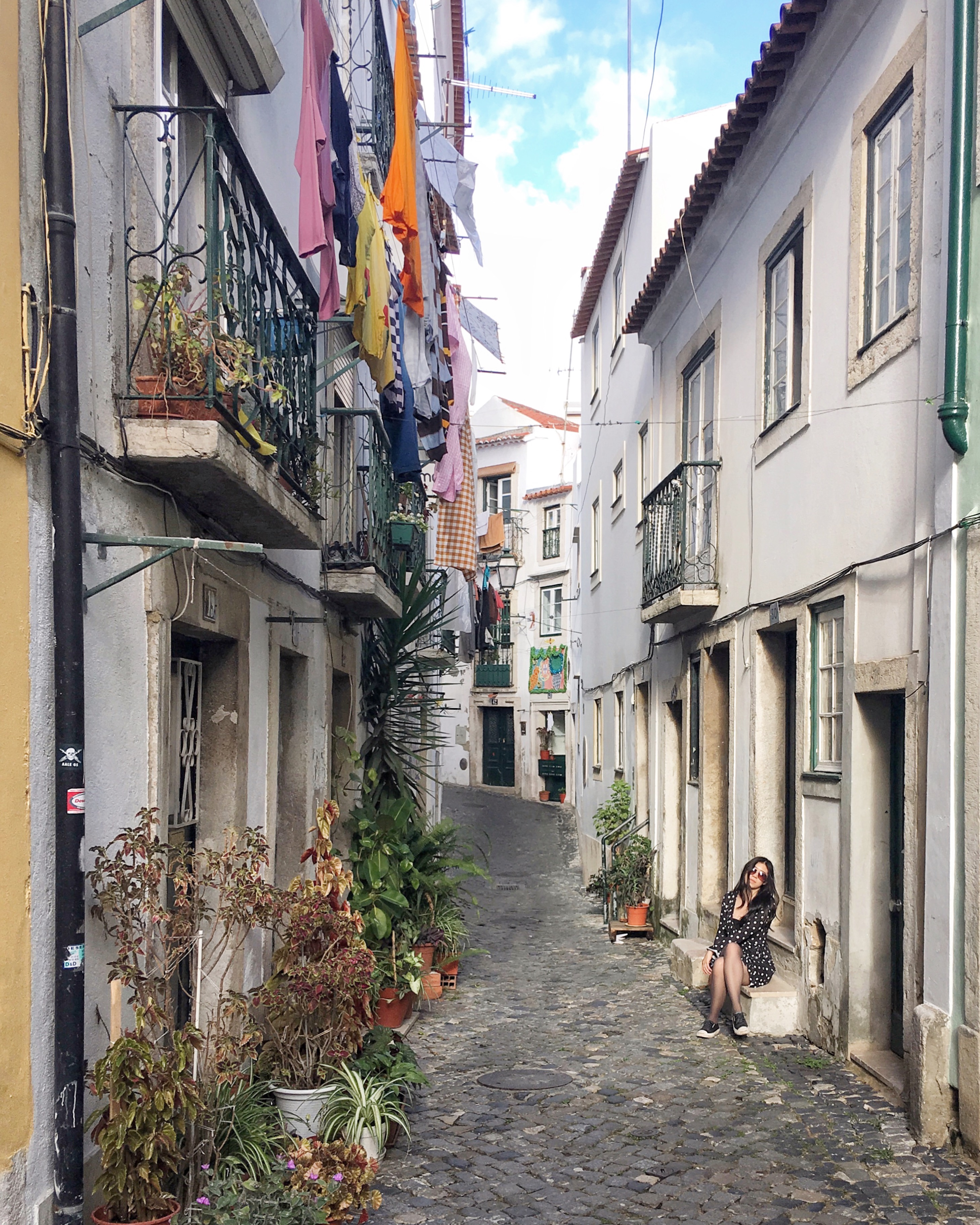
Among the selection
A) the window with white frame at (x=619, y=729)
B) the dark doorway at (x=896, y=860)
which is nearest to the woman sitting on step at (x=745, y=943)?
the dark doorway at (x=896, y=860)

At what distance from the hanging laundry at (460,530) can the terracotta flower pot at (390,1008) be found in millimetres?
6708

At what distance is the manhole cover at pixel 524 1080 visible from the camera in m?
6.91

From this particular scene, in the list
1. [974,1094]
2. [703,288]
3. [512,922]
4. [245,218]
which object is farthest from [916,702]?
[512,922]

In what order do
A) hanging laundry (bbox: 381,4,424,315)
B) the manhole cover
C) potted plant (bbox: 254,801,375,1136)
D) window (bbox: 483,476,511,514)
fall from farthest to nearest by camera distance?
window (bbox: 483,476,511,514)
hanging laundry (bbox: 381,4,424,315)
the manhole cover
potted plant (bbox: 254,801,375,1136)

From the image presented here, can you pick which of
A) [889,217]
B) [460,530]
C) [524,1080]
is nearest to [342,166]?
[889,217]

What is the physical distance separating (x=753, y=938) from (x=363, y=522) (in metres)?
4.63

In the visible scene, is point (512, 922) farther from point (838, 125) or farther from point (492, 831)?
point (492, 831)

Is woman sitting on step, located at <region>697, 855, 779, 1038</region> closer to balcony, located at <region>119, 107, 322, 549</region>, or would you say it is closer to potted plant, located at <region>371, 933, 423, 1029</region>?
potted plant, located at <region>371, 933, 423, 1029</region>

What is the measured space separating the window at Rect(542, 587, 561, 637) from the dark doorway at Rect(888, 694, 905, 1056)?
92.2 feet

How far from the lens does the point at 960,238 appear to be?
18.0ft

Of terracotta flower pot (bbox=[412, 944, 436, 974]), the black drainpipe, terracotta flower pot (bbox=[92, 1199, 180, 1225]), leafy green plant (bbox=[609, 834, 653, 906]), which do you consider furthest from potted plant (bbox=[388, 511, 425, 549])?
terracotta flower pot (bbox=[92, 1199, 180, 1225])

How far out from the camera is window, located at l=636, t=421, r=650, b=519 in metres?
13.9

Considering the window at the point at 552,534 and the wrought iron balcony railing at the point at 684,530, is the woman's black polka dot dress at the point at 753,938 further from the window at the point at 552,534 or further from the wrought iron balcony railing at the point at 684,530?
the window at the point at 552,534

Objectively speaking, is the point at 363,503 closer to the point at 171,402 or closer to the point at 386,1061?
the point at 386,1061
